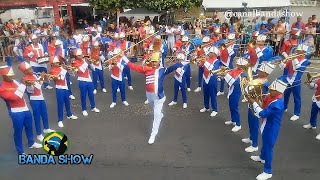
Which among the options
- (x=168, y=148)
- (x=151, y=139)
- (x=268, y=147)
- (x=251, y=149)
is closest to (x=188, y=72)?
(x=151, y=139)

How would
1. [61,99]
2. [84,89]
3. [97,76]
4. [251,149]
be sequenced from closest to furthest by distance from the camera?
1. [251,149]
2. [61,99]
3. [84,89]
4. [97,76]

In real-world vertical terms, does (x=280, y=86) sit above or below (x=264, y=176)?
above

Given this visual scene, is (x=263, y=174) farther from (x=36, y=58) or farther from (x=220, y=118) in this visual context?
(x=36, y=58)

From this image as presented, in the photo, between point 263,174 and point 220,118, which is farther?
point 220,118

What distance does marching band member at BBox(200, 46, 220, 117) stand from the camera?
9227mm

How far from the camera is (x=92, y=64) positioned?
36.9ft

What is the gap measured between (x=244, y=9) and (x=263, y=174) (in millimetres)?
13539

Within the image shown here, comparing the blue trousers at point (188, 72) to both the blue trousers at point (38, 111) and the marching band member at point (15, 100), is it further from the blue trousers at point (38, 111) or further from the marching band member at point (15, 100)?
the marching band member at point (15, 100)

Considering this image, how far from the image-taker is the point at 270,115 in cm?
618

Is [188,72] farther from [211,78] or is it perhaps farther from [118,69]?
[118,69]

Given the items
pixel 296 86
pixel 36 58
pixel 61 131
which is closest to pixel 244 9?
pixel 296 86

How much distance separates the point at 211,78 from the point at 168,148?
2519 millimetres

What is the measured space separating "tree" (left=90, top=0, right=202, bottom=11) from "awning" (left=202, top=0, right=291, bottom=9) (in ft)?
6.63

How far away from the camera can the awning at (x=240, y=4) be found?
18.2m
